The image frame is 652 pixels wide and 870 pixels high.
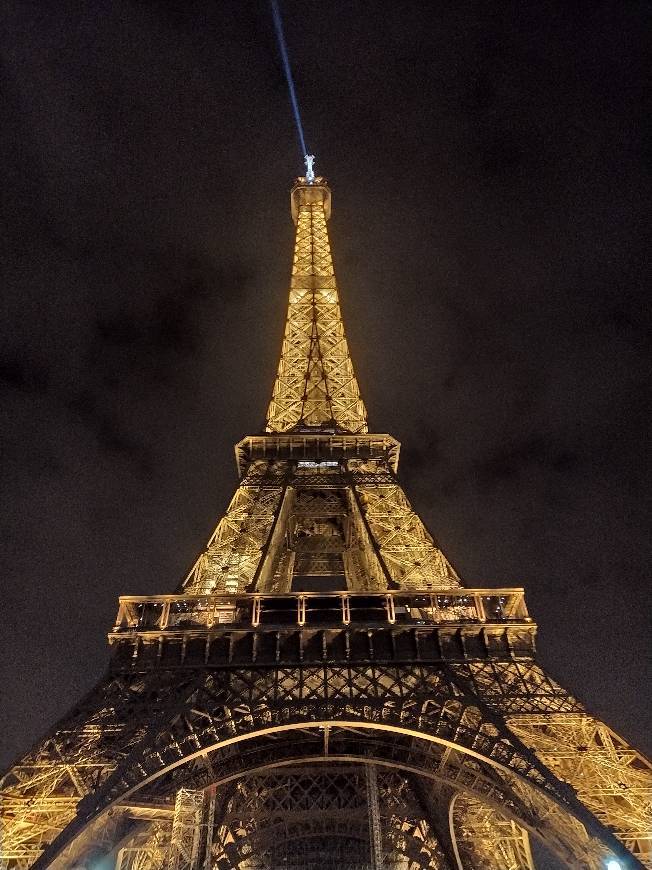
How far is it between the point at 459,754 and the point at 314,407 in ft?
47.5

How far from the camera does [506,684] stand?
1246 cm

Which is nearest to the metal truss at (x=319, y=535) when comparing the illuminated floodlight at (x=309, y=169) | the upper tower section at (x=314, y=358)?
the upper tower section at (x=314, y=358)

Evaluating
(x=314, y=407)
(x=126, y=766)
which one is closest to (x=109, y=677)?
(x=126, y=766)

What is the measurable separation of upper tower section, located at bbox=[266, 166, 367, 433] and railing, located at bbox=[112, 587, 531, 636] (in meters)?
9.21

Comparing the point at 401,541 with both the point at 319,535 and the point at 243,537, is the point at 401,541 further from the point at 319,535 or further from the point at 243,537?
the point at 319,535

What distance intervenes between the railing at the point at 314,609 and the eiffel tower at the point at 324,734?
49mm

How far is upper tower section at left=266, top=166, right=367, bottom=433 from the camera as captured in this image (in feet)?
80.5

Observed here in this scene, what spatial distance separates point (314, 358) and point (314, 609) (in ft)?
49.4

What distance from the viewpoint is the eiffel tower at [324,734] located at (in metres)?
10.5

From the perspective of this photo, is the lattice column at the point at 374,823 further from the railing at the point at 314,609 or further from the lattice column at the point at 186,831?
the railing at the point at 314,609

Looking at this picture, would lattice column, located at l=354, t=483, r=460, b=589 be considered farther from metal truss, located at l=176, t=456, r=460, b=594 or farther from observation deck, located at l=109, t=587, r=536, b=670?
observation deck, located at l=109, t=587, r=536, b=670

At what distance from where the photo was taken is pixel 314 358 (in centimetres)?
2720

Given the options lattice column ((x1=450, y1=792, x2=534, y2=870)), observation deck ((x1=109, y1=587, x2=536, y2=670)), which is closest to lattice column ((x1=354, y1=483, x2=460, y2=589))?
observation deck ((x1=109, y1=587, x2=536, y2=670))

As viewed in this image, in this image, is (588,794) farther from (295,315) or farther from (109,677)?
(295,315)
